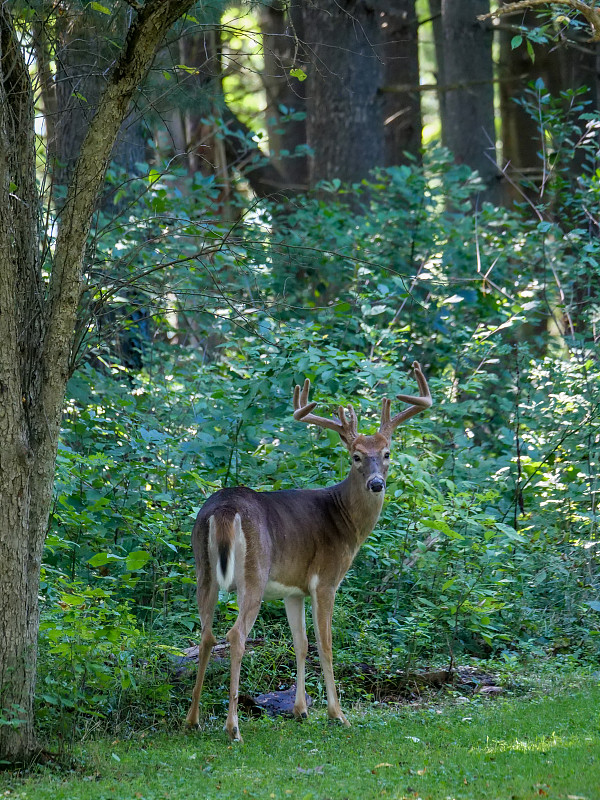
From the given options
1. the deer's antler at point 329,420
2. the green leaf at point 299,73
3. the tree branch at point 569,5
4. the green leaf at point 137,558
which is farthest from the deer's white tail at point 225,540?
the tree branch at point 569,5

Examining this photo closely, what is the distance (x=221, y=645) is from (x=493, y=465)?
4.08 metres

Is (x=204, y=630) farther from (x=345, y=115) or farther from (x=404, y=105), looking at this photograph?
(x=404, y=105)

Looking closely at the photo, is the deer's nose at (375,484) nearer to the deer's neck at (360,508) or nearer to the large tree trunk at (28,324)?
the deer's neck at (360,508)

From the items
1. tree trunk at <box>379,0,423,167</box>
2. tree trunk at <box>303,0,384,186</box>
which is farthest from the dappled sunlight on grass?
tree trunk at <box>379,0,423,167</box>

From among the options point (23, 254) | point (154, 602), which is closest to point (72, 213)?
point (23, 254)

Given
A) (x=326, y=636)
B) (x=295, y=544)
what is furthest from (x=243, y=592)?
(x=326, y=636)

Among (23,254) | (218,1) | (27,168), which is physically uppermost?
(218,1)

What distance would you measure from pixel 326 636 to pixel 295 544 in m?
0.68

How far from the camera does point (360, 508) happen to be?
24.2ft

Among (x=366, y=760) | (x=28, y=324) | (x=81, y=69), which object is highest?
(x=81, y=69)

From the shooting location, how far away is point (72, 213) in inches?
211

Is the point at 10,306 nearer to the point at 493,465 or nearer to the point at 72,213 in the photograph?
the point at 72,213

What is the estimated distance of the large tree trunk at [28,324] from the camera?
511cm

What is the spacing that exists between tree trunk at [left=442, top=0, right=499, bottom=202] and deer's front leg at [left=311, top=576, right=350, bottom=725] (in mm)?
12363
